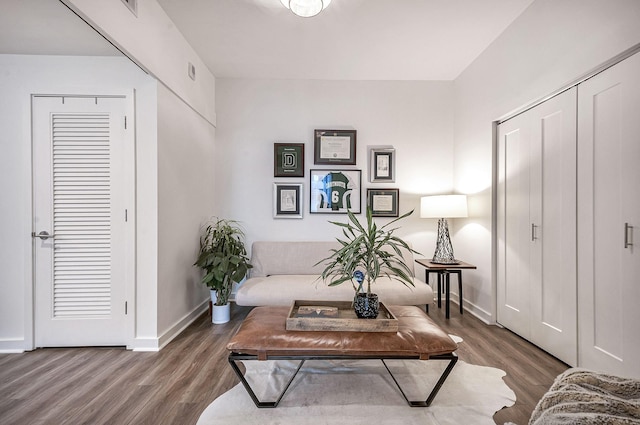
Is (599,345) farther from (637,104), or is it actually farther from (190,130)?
(190,130)

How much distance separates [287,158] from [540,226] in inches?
110

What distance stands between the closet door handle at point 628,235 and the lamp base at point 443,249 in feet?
5.64

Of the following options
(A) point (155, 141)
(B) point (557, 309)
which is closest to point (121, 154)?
(A) point (155, 141)

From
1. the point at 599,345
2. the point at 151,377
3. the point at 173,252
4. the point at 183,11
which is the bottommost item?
the point at 151,377

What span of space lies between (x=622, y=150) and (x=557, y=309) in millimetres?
1244

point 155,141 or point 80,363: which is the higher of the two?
point 155,141

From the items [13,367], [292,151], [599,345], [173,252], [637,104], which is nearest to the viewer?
[637,104]

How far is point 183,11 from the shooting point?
262cm

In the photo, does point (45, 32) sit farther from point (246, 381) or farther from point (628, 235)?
point (628, 235)

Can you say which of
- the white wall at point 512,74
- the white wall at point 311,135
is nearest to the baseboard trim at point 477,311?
the white wall at point 512,74

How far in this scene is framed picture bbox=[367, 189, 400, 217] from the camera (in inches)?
155

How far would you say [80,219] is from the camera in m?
2.55

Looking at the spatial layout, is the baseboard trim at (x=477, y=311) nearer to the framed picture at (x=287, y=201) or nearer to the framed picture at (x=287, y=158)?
the framed picture at (x=287, y=201)

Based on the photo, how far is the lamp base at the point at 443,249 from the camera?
3.49 metres
